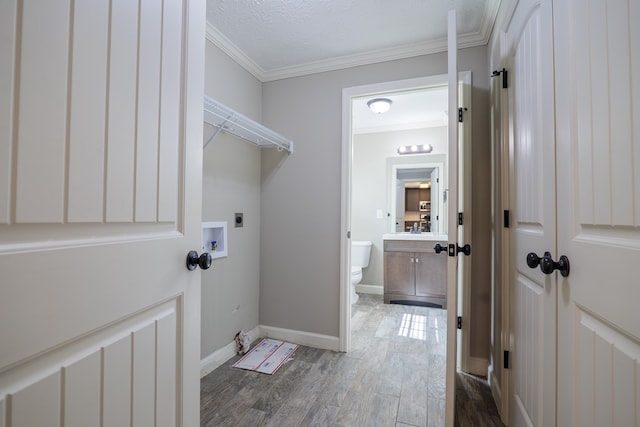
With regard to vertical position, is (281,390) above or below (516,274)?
below

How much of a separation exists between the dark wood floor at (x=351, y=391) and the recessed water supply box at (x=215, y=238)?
807mm

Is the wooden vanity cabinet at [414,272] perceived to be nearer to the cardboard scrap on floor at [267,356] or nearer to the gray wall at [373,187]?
the gray wall at [373,187]

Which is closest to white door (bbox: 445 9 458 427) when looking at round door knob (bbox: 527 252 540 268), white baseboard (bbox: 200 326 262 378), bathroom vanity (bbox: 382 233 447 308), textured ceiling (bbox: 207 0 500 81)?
round door knob (bbox: 527 252 540 268)

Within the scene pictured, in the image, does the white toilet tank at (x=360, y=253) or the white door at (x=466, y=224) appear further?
the white toilet tank at (x=360, y=253)

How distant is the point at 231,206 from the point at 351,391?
148 centimetres

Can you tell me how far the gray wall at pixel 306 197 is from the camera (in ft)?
7.47

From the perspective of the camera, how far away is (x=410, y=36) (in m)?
1.97

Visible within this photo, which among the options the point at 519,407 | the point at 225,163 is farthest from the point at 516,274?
the point at 225,163

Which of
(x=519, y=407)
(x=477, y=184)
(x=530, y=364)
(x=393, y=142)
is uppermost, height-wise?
(x=393, y=142)

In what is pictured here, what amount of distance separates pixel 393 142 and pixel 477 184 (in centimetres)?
220

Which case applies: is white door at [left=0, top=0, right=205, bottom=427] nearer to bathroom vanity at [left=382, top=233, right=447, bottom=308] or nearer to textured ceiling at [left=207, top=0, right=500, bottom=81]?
textured ceiling at [left=207, top=0, right=500, bottom=81]

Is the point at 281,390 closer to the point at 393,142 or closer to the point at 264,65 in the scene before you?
the point at 264,65

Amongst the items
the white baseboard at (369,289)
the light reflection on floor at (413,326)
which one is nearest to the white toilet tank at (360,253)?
the white baseboard at (369,289)

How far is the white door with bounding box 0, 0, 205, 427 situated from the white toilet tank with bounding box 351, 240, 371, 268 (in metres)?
2.94
